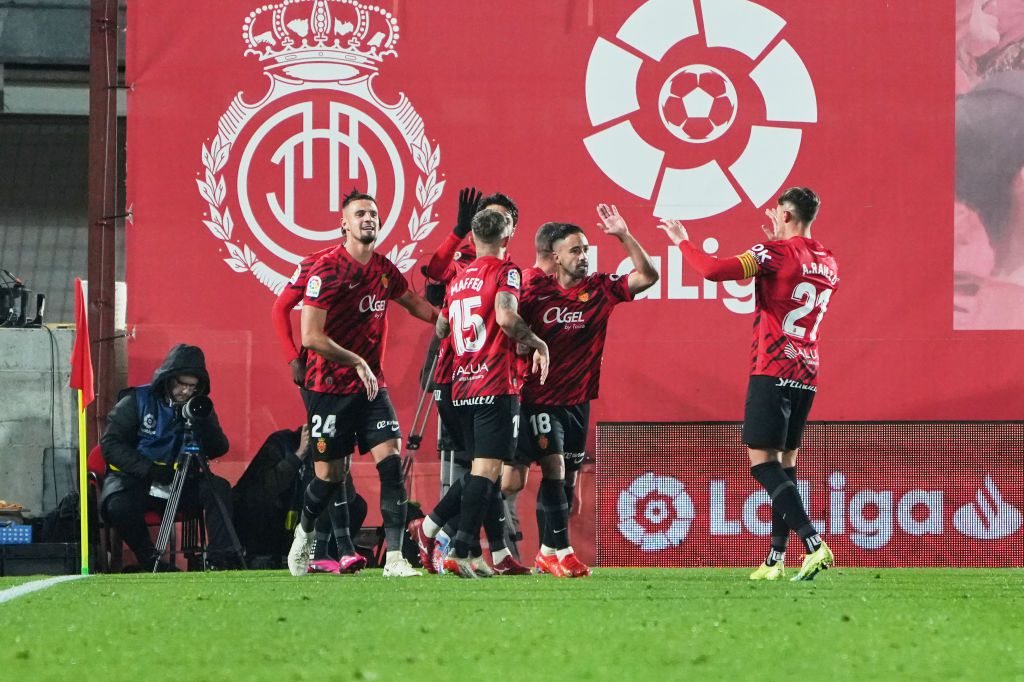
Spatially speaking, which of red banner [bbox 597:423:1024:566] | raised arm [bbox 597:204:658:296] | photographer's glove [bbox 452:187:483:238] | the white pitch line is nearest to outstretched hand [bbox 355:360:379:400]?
photographer's glove [bbox 452:187:483:238]

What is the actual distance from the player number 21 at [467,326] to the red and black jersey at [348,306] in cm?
52

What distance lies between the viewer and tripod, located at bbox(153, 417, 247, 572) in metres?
9.41

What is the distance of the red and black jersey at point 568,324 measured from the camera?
7.96m

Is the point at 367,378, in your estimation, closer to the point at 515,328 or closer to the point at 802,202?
the point at 515,328

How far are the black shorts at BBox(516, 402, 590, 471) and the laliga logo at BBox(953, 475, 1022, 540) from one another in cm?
334

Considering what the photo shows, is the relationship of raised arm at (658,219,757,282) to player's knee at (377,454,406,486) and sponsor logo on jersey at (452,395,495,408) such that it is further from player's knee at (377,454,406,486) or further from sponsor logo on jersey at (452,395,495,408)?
player's knee at (377,454,406,486)

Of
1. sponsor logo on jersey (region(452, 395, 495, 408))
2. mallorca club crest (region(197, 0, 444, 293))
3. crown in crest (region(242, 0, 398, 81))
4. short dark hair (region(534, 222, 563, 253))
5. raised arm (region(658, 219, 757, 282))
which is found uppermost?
crown in crest (region(242, 0, 398, 81))

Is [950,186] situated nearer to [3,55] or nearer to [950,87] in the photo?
[950,87]

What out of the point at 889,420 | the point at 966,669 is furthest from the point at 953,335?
the point at 966,669

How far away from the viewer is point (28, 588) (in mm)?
7152

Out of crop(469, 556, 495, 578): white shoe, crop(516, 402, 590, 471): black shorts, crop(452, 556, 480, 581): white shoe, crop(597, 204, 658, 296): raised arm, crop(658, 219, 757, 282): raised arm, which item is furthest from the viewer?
crop(516, 402, 590, 471): black shorts

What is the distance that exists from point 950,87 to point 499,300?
4.84 metres

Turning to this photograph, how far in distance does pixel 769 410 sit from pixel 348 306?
2.15m

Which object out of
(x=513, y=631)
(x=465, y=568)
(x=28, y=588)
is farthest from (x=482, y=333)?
(x=513, y=631)
